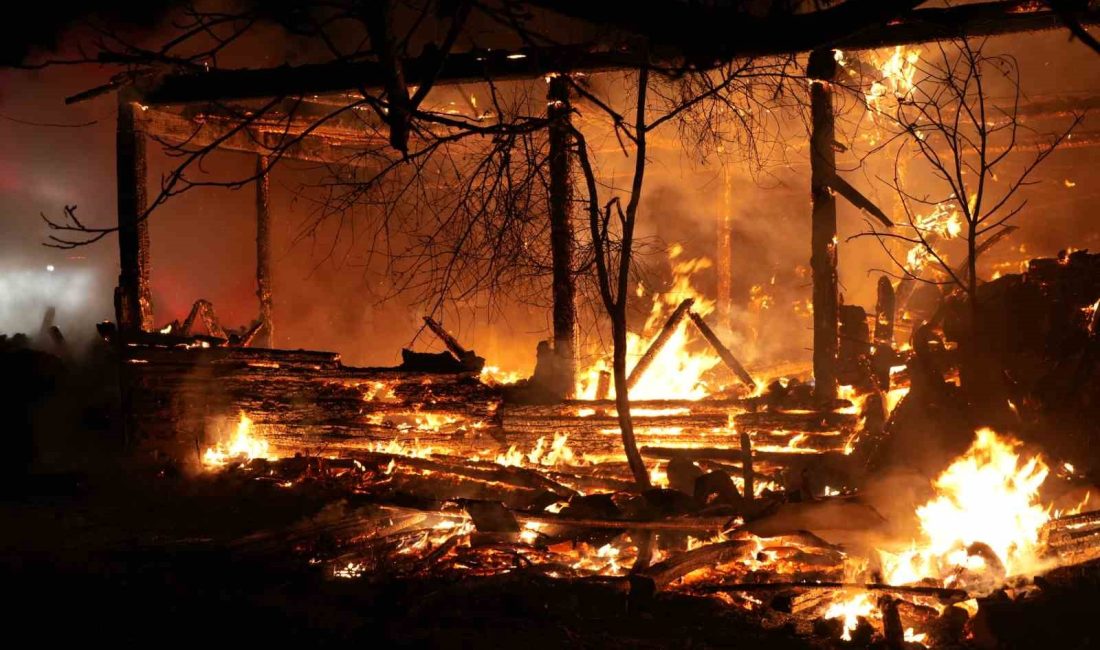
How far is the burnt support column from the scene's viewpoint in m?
10.5

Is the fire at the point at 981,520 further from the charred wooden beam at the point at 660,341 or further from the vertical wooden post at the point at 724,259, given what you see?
the vertical wooden post at the point at 724,259

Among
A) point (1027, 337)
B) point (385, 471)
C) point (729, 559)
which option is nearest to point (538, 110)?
point (385, 471)

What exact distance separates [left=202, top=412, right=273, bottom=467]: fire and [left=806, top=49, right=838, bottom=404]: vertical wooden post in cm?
671

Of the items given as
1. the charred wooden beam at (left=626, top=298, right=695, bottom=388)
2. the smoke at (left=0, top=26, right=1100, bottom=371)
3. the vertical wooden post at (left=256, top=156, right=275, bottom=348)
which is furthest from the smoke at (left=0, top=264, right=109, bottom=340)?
the charred wooden beam at (left=626, top=298, right=695, bottom=388)

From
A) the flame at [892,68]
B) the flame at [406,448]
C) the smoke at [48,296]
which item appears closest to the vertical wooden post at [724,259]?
the flame at [892,68]

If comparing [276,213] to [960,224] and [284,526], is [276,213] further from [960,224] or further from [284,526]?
[960,224]

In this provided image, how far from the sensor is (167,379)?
9727 mm

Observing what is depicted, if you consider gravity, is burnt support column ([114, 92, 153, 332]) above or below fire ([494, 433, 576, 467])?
above

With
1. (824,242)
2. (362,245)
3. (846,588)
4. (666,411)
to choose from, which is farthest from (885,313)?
(362,245)

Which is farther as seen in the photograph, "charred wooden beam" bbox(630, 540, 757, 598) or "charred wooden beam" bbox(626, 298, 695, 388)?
"charred wooden beam" bbox(626, 298, 695, 388)

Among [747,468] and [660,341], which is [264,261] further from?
[747,468]

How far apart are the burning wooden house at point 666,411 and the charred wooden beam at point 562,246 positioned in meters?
0.03

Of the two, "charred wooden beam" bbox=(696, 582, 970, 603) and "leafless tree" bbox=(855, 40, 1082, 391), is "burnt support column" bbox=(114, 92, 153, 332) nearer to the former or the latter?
"charred wooden beam" bbox=(696, 582, 970, 603)

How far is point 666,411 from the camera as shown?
8312 millimetres
